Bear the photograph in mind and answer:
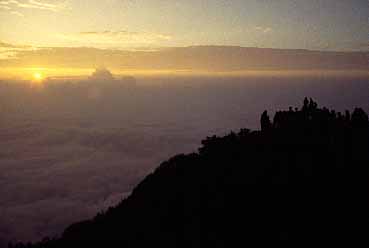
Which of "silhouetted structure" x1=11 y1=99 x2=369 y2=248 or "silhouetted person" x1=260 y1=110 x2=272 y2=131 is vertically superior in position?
"silhouetted person" x1=260 y1=110 x2=272 y2=131

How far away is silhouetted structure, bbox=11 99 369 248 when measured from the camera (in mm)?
33375

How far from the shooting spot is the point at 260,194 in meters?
38.3

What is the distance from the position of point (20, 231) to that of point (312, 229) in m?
152

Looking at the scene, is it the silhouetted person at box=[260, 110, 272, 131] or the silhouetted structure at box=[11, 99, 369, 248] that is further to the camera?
the silhouetted person at box=[260, 110, 272, 131]

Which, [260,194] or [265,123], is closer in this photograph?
[260,194]

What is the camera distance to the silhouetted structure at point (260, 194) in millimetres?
33375

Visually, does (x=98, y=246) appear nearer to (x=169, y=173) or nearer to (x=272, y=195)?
(x=169, y=173)

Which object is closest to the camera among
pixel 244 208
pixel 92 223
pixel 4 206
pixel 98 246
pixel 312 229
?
pixel 312 229

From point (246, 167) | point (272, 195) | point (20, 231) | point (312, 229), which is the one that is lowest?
point (20, 231)

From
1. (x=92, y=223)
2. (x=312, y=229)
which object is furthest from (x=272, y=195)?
(x=92, y=223)

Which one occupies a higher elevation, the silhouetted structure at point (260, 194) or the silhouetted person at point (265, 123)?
the silhouetted person at point (265, 123)

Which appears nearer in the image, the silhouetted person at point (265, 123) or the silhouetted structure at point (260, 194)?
the silhouetted structure at point (260, 194)

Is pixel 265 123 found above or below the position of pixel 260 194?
above

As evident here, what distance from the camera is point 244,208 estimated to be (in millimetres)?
37031
